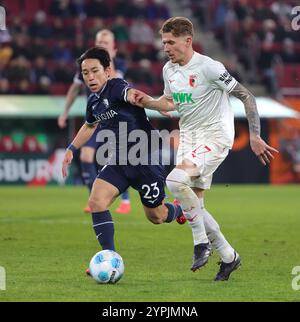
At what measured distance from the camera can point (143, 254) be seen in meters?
9.78

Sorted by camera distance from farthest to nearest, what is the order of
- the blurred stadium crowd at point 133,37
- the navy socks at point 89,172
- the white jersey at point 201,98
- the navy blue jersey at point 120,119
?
the blurred stadium crowd at point 133,37 → the navy socks at point 89,172 → the navy blue jersey at point 120,119 → the white jersey at point 201,98

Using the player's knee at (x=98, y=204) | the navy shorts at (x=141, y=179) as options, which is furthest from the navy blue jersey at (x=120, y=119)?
the player's knee at (x=98, y=204)

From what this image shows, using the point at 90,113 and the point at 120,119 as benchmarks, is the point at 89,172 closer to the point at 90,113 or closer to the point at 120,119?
the point at 90,113

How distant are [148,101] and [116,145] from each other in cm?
78

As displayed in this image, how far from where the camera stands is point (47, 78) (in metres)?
24.8

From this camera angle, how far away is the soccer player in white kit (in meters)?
7.87

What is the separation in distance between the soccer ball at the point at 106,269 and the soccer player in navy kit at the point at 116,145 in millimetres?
445

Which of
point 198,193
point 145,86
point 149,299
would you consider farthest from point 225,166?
point 149,299

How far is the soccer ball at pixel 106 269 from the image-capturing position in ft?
24.9

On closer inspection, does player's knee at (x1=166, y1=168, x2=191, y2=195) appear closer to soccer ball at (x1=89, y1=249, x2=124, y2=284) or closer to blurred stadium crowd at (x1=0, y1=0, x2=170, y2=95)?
soccer ball at (x1=89, y1=249, x2=124, y2=284)

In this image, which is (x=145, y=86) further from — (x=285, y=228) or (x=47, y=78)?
(x=285, y=228)

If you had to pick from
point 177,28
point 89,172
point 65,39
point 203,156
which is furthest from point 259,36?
point 203,156

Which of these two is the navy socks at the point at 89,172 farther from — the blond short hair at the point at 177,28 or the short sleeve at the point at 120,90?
the blond short hair at the point at 177,28

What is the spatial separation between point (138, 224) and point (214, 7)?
17605 millimetres
